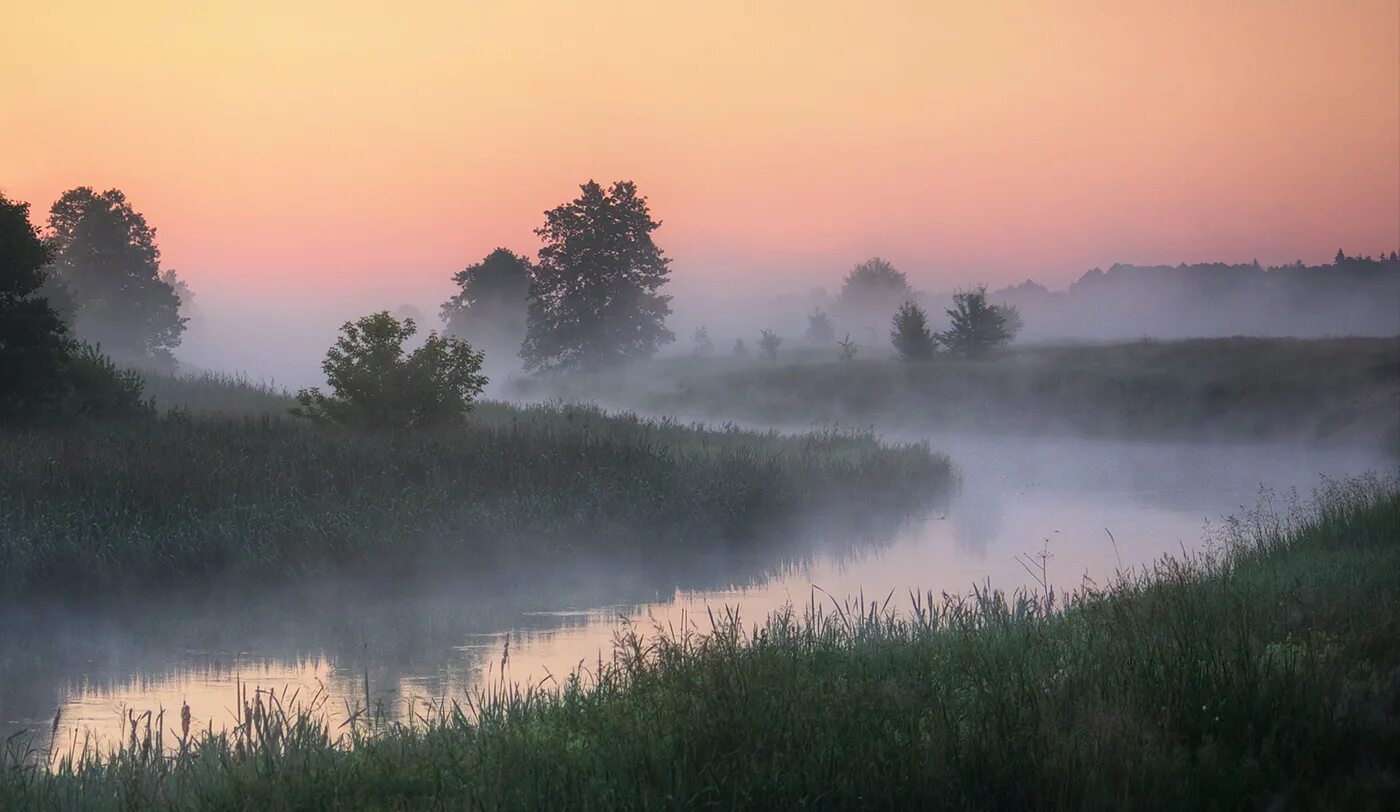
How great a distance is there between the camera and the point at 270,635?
14.0 metres

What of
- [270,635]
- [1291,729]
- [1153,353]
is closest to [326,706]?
[270,635]

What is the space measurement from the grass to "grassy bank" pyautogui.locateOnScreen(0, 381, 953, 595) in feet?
23.2

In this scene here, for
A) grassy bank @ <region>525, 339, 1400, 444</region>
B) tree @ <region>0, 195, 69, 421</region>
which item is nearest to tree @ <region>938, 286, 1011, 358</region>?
grassy bank @ <region>525, 339, 1400, 444</region>

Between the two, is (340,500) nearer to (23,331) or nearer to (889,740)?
(23,331)

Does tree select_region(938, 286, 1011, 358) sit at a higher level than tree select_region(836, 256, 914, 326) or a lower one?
lower

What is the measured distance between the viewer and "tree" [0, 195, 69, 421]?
67.5 ft

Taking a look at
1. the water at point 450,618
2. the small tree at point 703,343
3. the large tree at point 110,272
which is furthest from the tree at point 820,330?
the water at point 450,618

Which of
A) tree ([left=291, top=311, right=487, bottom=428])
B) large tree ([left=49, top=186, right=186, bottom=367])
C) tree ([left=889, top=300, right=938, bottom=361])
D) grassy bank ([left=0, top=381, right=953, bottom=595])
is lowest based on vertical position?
grassy bank ([left=0, top=381, right=953, bottom=595])

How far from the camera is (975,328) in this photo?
62.5m

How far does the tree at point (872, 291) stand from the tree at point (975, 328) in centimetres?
7709

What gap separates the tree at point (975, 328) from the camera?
62.2m

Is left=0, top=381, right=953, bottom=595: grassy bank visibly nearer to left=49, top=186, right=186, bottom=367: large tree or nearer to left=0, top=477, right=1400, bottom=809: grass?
left=0, top=477, right=1400, bottom=809: grass

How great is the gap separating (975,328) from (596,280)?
20.2 metres

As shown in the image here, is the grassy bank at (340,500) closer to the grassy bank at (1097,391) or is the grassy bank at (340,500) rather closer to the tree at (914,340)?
the grassy bank at (1097,391)
